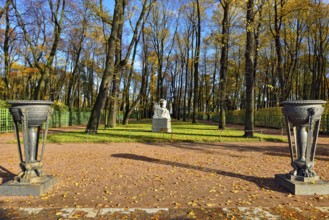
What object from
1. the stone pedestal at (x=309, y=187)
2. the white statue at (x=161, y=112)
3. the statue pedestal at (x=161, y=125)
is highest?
the white statue at (x=161, y=112)

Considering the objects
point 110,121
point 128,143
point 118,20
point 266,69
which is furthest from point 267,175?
point 266,69

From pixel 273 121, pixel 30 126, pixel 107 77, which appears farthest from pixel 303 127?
pixel 273 121

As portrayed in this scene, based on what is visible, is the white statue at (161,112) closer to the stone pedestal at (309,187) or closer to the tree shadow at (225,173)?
the tree shadow at (225,173)

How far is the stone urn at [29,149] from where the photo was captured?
4.77 metres

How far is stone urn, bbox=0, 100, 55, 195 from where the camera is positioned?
15.6 feet

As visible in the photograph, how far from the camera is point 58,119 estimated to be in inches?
1062

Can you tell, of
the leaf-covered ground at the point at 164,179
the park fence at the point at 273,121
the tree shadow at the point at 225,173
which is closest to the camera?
the leaf-covered ground at the point at 164,179

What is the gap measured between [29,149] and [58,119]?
23.4 meters

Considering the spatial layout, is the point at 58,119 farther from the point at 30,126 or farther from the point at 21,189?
the point at 21,189

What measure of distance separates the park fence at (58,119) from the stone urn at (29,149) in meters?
16.8

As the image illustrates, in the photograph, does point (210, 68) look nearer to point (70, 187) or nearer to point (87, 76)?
point (87, 76)

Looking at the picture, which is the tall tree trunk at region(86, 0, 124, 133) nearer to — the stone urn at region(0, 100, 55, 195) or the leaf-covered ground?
the leaf-covered ground

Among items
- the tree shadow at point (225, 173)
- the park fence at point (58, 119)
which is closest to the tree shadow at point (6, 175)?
the tree shadow at point (225, 173)

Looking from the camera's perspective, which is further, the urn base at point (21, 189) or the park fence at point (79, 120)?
the park fence at point (79, 120)
